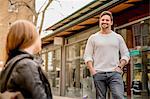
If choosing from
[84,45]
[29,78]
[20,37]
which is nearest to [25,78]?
[29,78]

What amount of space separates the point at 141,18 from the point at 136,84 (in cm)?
204

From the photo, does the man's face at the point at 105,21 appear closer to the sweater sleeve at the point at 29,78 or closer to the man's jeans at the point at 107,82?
the man's jeans at the point at 107,82

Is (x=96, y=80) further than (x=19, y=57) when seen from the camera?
Yes

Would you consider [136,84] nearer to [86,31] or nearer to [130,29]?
[130,29]

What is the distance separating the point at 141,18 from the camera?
38.7 feet

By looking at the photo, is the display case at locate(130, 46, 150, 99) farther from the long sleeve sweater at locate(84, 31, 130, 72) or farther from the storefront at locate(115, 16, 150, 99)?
the long sleeve sweater at locate(84, 31, 130, 72)

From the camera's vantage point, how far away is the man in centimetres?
552

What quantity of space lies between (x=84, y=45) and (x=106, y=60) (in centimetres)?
1132

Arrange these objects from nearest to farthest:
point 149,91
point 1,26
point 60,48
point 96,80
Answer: point 96,80 → point 149,91 → point 60,48 → point 1,26

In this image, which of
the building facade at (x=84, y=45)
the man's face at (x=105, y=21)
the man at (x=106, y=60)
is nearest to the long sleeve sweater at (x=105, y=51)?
the man at (x=106, y=60)

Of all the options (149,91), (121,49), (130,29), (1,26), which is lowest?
(149,91)

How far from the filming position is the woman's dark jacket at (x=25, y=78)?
2992 millimetres

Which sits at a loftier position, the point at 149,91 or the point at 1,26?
the point at 1,26

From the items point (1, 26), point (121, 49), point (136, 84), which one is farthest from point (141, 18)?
point (1, 26)
